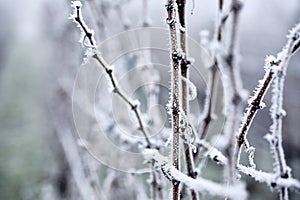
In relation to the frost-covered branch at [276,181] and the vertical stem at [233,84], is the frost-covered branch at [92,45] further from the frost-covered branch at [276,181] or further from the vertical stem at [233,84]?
the frost-covered branch at [276,181]

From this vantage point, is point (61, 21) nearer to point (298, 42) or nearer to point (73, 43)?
point (73, 43)

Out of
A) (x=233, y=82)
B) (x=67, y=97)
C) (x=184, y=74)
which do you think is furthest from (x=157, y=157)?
(x=67, y=97)

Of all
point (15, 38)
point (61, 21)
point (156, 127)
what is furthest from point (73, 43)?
point (15, 38)

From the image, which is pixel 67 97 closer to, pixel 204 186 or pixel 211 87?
pixel 211 87

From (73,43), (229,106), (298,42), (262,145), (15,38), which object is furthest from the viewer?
(15,38)

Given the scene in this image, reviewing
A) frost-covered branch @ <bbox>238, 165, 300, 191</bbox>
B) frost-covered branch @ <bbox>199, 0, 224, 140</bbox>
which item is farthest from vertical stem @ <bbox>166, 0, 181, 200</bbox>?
frost-covered branch @ <bbox>199, 0, 224, 140</bbox>

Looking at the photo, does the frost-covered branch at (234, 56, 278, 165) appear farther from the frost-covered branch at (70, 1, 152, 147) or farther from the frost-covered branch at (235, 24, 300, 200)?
the frost-covered branch at (70, 1, 152, 147)
